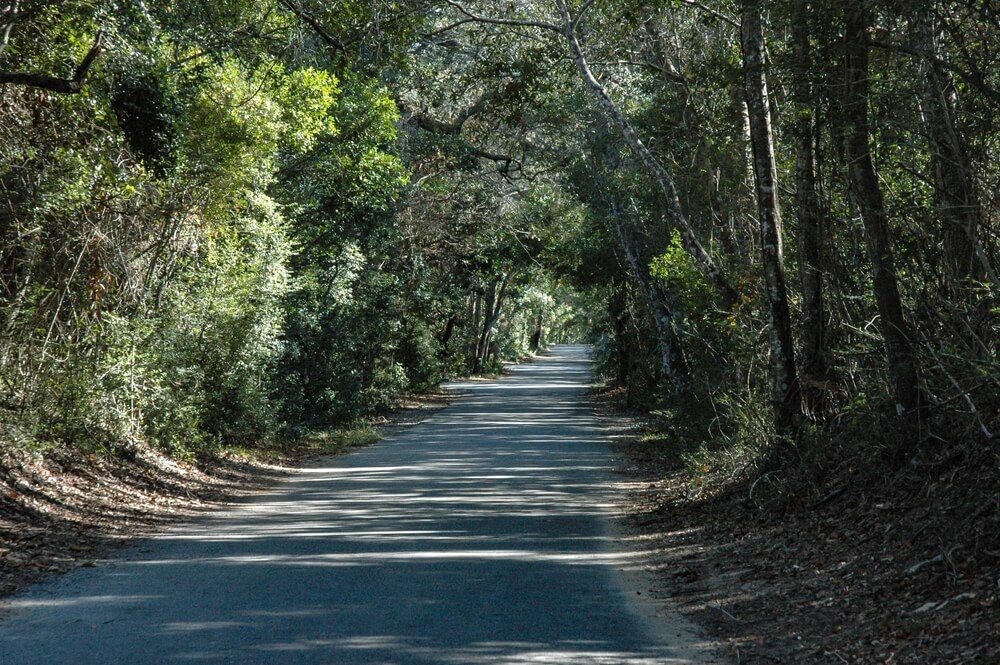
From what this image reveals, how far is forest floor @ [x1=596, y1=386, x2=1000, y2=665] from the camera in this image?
22.4ft

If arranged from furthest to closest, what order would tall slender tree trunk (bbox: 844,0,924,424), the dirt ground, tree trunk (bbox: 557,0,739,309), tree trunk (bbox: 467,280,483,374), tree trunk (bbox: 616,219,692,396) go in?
tree trunk (bbox: 467,280,483,374) → tree trunk (bbox: 616,219,692,396) → tree trunk (bbox: 557,0,739,309) → tall slender tree trunk (bbox: 844,0,924,424) → the dirt ground

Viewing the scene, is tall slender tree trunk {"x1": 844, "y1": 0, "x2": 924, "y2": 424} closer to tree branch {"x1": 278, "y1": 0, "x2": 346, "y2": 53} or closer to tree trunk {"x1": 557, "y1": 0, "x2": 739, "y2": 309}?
tree trunk {"x1": 557, "y1": 0, "x2": 739, "y2": 309}

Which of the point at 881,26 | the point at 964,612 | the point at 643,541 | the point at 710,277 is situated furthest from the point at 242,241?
the point at 964,612

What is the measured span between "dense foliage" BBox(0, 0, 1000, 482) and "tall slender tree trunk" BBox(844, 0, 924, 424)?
37mm

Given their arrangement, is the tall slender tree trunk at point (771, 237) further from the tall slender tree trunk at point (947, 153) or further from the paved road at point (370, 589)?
the tall slender tree trunk at point (947, 153)

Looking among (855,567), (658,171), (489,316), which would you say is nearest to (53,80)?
(658,171)

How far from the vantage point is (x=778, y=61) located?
1231cm

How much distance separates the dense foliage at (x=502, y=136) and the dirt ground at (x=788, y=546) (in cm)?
73

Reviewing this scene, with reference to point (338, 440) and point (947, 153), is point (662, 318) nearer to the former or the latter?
point (338, 440)

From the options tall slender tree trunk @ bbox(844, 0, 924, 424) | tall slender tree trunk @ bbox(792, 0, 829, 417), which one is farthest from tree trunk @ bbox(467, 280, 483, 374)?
tall slender tree trunk @ bbox(844, 0, 924, 424)

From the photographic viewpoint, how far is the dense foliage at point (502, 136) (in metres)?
9.84

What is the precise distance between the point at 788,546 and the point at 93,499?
8.50 metres

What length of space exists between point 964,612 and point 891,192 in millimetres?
4889

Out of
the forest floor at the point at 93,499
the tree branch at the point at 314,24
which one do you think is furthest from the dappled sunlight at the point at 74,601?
the tree branch at the point at 314,24
